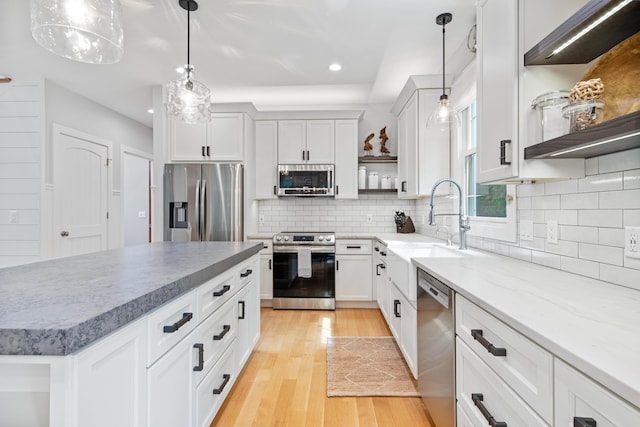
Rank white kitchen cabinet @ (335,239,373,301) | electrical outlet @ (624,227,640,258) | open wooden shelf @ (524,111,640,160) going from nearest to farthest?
open wooden shelf @ (524,111,640,160)
electrical outlet @ (624,227,640,258)
white kitchen cabinet @ (335,239,373,301)

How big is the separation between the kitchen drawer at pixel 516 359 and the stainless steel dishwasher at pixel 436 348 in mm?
202

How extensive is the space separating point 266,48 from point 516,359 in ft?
9.30

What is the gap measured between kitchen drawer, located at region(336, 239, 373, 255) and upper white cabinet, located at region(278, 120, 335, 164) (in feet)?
3.42

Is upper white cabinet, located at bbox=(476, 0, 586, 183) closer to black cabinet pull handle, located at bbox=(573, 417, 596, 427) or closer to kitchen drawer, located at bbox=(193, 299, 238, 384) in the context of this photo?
black cabinet pull handle, located at bbox=(573, 417, 596, 427)

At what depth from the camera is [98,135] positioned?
13.9ft

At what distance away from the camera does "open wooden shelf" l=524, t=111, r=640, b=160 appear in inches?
33.8

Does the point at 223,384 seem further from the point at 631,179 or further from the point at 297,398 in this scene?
the point at 631,179

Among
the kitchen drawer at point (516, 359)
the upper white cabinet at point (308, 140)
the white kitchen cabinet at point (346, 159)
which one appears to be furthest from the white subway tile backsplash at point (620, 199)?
the upper white cabinet at point (308, 140)

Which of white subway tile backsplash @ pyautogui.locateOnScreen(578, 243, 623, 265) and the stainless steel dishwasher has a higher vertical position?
white subway tile backsplash @ pyautogui.locateOnScreen(578, 243, 623, 265)

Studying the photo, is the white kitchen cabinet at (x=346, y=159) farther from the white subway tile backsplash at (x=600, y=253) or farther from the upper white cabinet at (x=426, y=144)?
the white subway tile backsplash at (x=600, y=253)

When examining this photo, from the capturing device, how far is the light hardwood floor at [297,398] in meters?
1.79

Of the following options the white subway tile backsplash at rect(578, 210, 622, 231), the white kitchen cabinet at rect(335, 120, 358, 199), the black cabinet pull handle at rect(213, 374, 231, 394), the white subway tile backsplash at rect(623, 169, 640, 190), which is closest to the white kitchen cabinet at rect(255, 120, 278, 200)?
the white kitchen cabinet at rect(335, 120, 358, 199)

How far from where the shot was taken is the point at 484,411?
106 cm

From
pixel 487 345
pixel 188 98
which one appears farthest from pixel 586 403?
pixel 188 98
